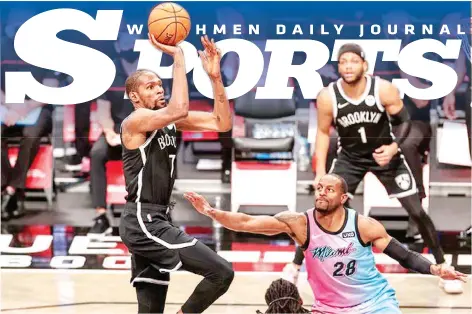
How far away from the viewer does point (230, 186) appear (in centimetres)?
825

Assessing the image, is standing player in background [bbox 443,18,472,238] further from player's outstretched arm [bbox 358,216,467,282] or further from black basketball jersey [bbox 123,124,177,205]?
black basketball jersey [bbox 123,124,177,205]

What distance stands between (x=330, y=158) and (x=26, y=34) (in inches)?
103

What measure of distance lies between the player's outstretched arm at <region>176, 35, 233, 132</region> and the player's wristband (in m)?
1.11

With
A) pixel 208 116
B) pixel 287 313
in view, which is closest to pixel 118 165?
pixel 208 116

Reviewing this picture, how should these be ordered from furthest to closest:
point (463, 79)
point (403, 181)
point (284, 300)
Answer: point (463, 79)
point (403, 181)
point (284, 300)

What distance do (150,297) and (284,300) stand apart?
54.3 inches

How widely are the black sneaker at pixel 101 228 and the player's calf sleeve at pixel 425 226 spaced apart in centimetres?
243

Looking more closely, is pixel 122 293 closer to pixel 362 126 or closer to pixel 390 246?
pixel 362 126

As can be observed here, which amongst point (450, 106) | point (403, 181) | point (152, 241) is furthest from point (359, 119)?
point (152, 241)

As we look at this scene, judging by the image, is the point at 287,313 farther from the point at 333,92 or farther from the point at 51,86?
the point at 51,86

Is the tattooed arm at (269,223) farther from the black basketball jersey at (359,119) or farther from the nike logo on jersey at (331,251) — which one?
the black basketball jersey at (359,119)

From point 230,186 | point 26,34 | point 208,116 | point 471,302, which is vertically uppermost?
point 26,34

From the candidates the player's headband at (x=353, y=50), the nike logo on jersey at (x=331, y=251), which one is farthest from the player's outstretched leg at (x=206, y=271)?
the player's headband at (x=353, y=50)

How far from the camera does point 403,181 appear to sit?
7.24 metres
